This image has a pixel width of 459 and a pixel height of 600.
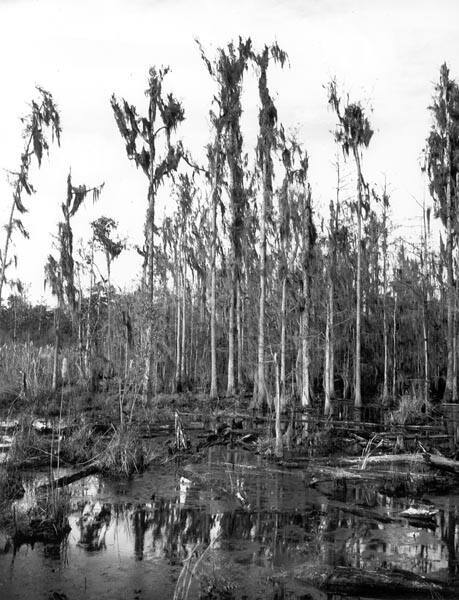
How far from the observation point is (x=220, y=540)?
5598mm

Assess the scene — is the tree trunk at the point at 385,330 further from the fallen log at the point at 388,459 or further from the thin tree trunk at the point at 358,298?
the fallen log at the point at 388,459

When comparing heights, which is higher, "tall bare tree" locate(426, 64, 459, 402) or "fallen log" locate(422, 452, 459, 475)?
"tall bare tree" locate(426, 64, 459, 402)

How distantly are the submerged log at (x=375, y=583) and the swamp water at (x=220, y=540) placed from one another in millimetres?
117

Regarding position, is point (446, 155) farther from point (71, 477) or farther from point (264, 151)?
point (71, 477)

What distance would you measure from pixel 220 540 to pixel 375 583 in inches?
70.2

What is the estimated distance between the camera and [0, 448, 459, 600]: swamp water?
4.48 metres

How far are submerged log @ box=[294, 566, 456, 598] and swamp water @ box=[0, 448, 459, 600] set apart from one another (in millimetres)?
117

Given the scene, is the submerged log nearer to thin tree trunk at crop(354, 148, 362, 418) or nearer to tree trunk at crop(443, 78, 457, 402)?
thin tree trunk at crop(354, 148, 362, 418)

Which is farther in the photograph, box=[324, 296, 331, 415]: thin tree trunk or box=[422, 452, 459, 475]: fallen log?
box=[324, 296, 331, 415]: thin tree trunk

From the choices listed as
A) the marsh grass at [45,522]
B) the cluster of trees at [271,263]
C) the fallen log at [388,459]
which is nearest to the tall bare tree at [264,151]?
the cluster of trees at [271,263]

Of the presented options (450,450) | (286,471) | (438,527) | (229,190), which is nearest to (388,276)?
(229,190)

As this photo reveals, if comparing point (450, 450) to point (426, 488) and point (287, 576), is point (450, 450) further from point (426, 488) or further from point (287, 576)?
point (287, 576)

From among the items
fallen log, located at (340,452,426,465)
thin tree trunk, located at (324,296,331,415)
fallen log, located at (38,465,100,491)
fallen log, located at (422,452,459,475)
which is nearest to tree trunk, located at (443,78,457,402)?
thin tree trunk, located at (324,296,331,415)

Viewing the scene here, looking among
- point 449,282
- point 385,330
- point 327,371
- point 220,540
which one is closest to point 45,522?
point 220,540
